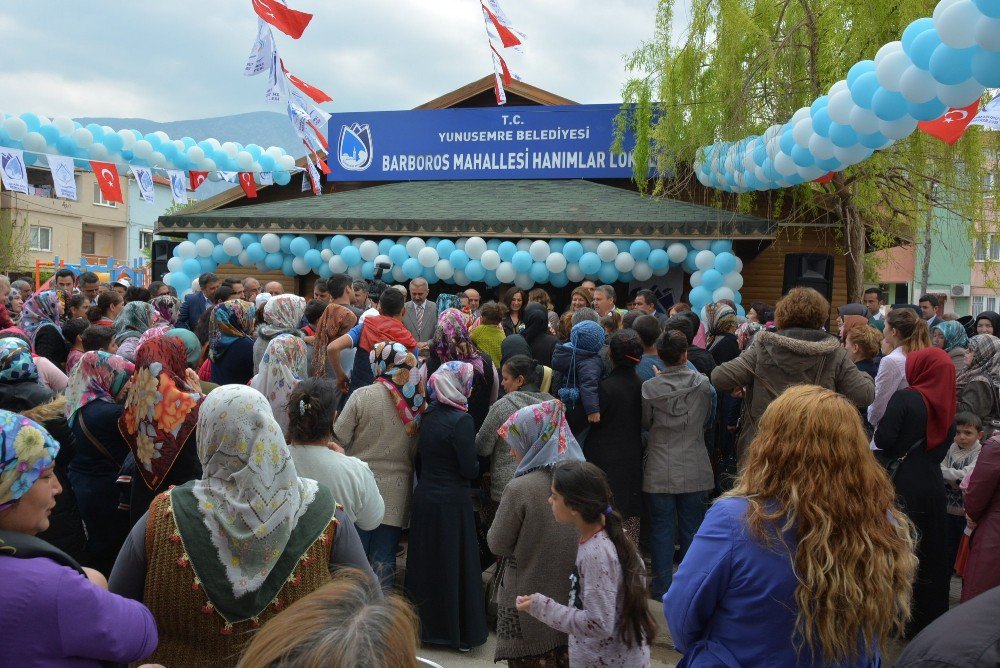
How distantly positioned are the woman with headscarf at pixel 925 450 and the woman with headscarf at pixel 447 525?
106 inches

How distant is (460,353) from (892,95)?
447cm

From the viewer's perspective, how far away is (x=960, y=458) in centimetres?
599

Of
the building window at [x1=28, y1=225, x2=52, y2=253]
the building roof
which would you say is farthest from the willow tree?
the building window at [x1=28, y1=225, x2=52, y2=253]

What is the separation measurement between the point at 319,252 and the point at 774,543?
12557 mm

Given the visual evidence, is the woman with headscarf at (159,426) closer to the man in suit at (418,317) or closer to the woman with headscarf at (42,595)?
the woman with headscarf at (42,595)

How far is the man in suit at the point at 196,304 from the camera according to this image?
28.7ft

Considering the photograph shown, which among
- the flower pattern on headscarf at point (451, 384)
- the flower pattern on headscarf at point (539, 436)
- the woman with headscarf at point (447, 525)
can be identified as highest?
the flower pattern on headscarf at point (451, 384)

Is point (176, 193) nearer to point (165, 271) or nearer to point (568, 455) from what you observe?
point (165, 271)

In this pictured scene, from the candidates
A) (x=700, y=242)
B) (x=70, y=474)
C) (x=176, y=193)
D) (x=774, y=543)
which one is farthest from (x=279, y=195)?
(x=774, y=543)

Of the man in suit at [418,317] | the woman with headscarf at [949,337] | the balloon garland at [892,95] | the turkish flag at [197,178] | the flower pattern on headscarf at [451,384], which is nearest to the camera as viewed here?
the flower pattern on headscarf at [451,384]

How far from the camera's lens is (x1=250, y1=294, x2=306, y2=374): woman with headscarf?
243 inches

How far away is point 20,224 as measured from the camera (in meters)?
41.1

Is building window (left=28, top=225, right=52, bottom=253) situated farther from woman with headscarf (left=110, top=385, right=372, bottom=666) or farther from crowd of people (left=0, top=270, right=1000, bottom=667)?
woman with headscarf (left=110, top=385, right=372, bottom=666)

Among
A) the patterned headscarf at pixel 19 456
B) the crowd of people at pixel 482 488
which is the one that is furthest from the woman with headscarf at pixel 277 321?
the patterned headscarf at pixel 19 456
